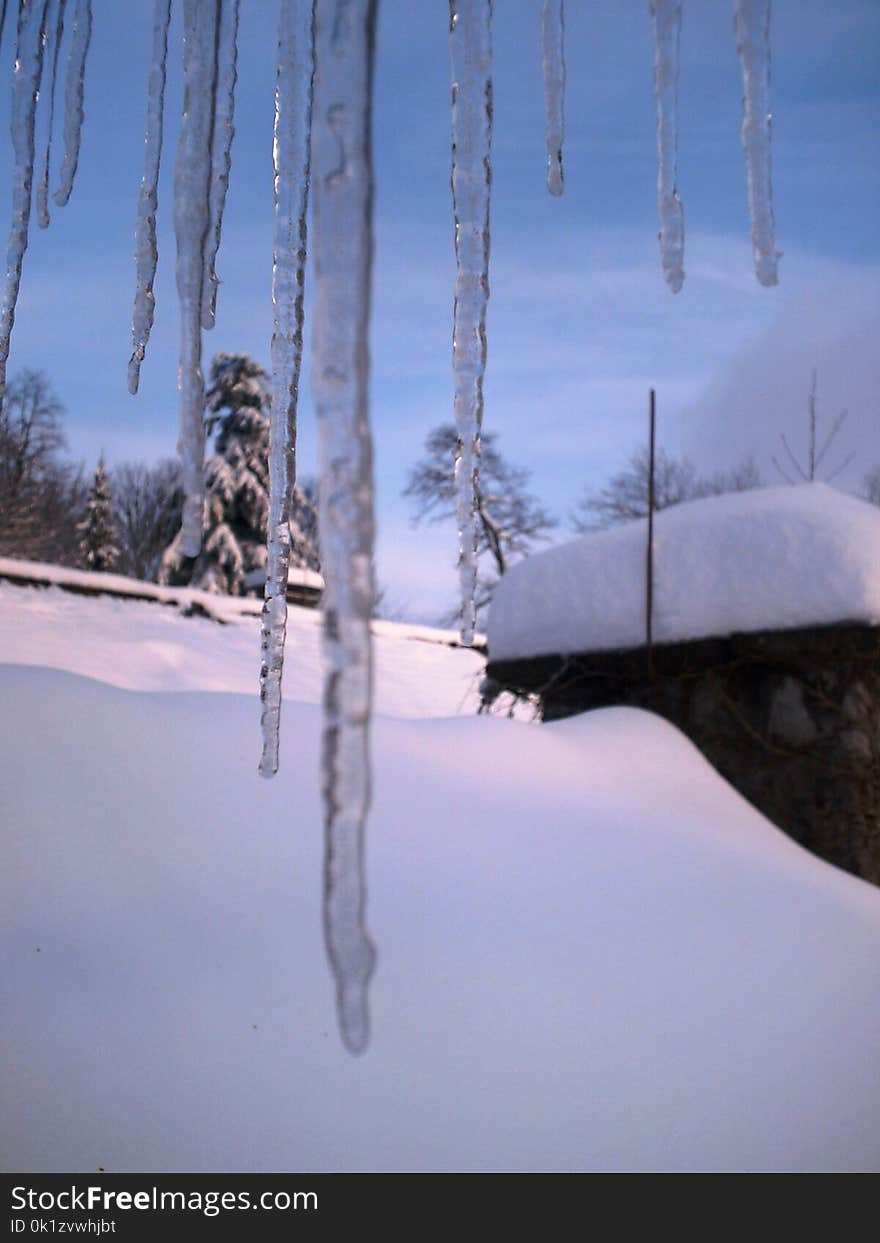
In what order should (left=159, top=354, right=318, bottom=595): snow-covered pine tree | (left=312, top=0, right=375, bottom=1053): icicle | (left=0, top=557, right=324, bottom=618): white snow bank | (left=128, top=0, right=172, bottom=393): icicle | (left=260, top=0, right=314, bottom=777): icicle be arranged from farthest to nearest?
1. (left=159, top=354, right=318, bottom=595): snow-covered pine tree
2. (left=0, top=557, right=324, bottom=618): white snow bank
3. (left=128, top=0, right=172, bottom=393): icicle
4. (left=260, top=0, right=314, bottom=777): icicle
5. (left=312, top=0, right=375, bottom=1053): icicle

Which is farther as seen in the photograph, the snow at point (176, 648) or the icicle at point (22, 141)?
the snow at point (176, 648)

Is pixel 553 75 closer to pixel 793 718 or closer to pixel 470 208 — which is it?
pixel 470 208

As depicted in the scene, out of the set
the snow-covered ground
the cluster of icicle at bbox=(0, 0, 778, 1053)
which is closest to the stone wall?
the snow-covered ground

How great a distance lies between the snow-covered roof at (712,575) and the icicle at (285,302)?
70.8 inches

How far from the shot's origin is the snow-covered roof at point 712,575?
2453 millimetres

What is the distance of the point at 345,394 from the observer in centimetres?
65

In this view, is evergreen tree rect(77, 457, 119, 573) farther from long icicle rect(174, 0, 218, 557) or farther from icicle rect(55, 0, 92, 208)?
long icicle rect(174, 0, 218, 557)

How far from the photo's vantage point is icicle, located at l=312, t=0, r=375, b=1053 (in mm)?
644

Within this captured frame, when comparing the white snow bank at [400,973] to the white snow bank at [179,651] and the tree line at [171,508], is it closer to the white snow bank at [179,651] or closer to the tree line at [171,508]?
the white snow bank at [179,651]

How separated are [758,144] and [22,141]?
110 cm

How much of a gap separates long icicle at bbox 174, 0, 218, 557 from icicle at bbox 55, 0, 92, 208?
45 cm

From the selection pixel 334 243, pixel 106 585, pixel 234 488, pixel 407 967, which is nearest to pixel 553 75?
pixel 334 243

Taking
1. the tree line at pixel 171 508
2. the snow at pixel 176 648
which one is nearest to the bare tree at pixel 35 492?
the tree line at pixel 171 508
